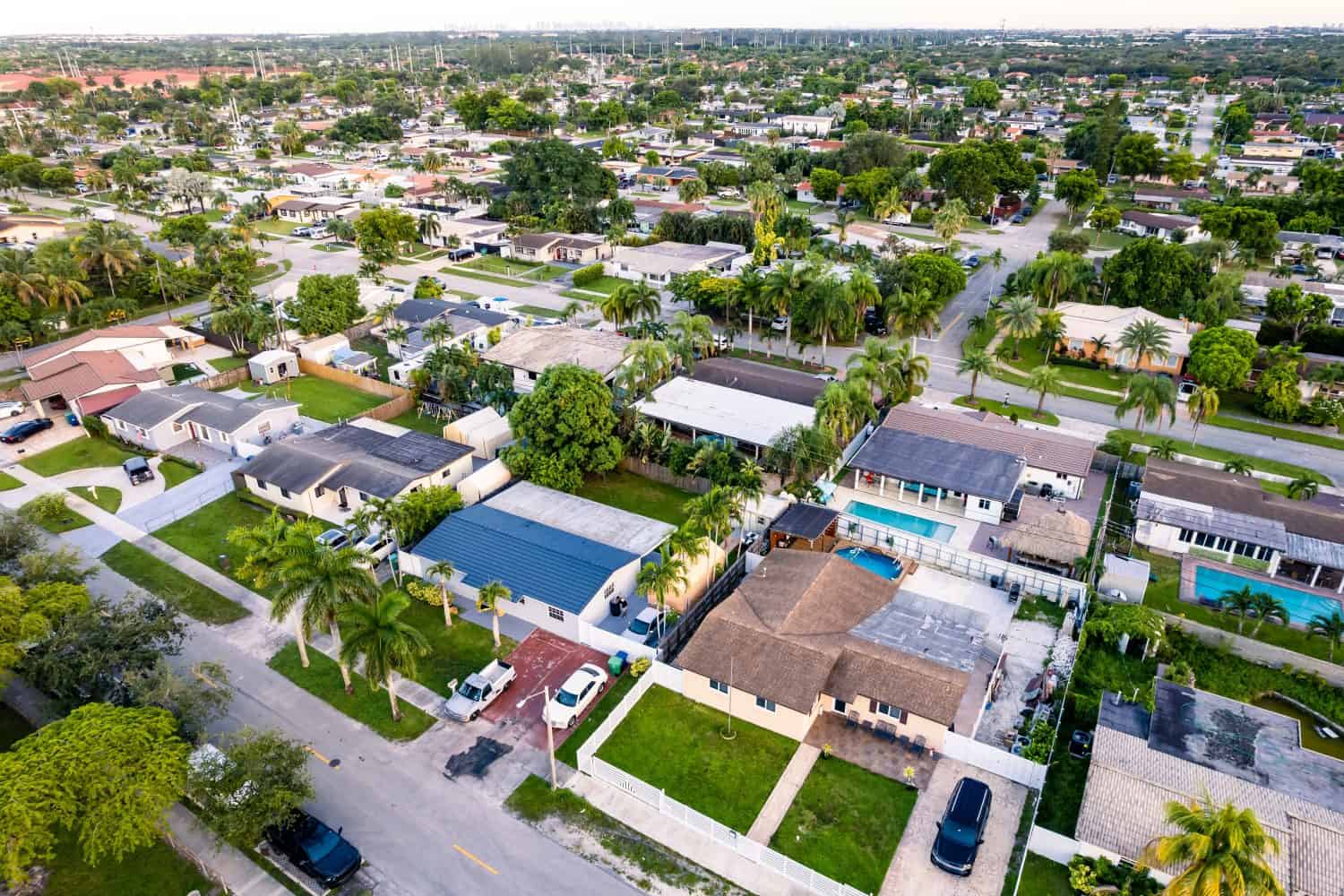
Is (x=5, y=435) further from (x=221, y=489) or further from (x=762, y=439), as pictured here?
(x=762, y=439)

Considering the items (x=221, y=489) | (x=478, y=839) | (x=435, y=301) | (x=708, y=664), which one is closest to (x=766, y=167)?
(x=435, y=301)

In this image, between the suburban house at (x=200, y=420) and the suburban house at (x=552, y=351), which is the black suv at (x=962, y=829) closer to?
the suburban house at (x=552, y=351)

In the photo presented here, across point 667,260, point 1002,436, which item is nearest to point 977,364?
point 1002,436

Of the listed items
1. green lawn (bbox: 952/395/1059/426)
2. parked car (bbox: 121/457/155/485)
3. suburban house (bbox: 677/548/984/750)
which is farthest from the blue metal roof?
green lawn (bbox: 952/395/1059/426)

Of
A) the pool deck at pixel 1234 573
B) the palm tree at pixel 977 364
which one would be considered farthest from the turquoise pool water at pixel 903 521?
the palm tree at pixel 977 364

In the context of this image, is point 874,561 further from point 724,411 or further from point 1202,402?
point 1202,402

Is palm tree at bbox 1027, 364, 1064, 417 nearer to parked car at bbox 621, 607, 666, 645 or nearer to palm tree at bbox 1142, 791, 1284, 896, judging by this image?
parked car at bbox 621, 607, 666, 645
